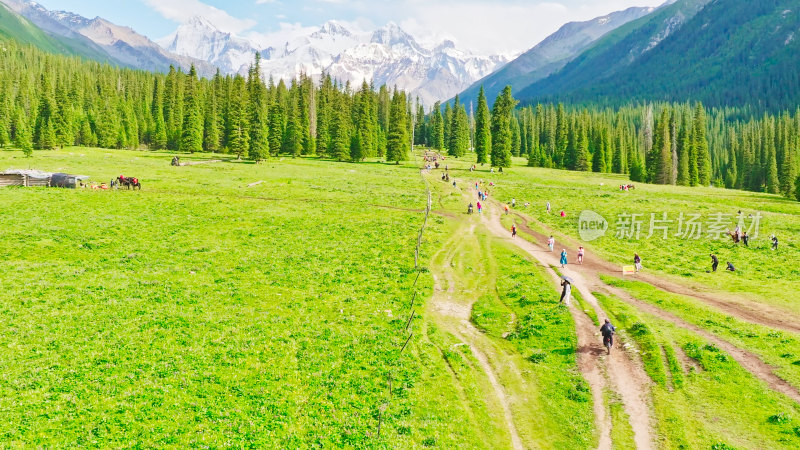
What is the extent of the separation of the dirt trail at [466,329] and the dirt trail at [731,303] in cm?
1554

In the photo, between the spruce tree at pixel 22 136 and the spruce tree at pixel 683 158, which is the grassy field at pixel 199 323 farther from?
the spruce tree at pixel 683 158

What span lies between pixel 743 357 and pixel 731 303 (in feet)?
34.0

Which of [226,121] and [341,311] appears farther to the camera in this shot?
[226,121]

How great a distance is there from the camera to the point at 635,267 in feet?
137

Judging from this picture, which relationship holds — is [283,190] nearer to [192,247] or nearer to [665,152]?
[192,247]

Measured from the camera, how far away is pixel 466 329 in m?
29.8

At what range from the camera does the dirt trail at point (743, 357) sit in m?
22.1

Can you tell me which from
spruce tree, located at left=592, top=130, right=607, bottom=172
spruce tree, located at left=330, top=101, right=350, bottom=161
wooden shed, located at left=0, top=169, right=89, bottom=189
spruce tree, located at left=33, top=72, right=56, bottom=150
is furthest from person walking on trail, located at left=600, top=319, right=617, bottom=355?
spruce tree, located at left=33, top=72, right=56, bottom=150

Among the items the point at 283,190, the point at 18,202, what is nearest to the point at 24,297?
the point at 18,202

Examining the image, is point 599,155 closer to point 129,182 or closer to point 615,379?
point 129,182

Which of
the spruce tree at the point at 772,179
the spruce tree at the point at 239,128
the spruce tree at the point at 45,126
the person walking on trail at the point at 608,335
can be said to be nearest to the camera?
the person walking on trail at the point at 608,335

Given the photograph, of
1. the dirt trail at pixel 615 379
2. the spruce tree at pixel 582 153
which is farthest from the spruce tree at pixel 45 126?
the spruce tree at pixel 582 153

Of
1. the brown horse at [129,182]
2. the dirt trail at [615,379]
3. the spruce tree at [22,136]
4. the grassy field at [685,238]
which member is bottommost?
the dirt trail at [615,379]

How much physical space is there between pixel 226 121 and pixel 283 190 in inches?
2839
